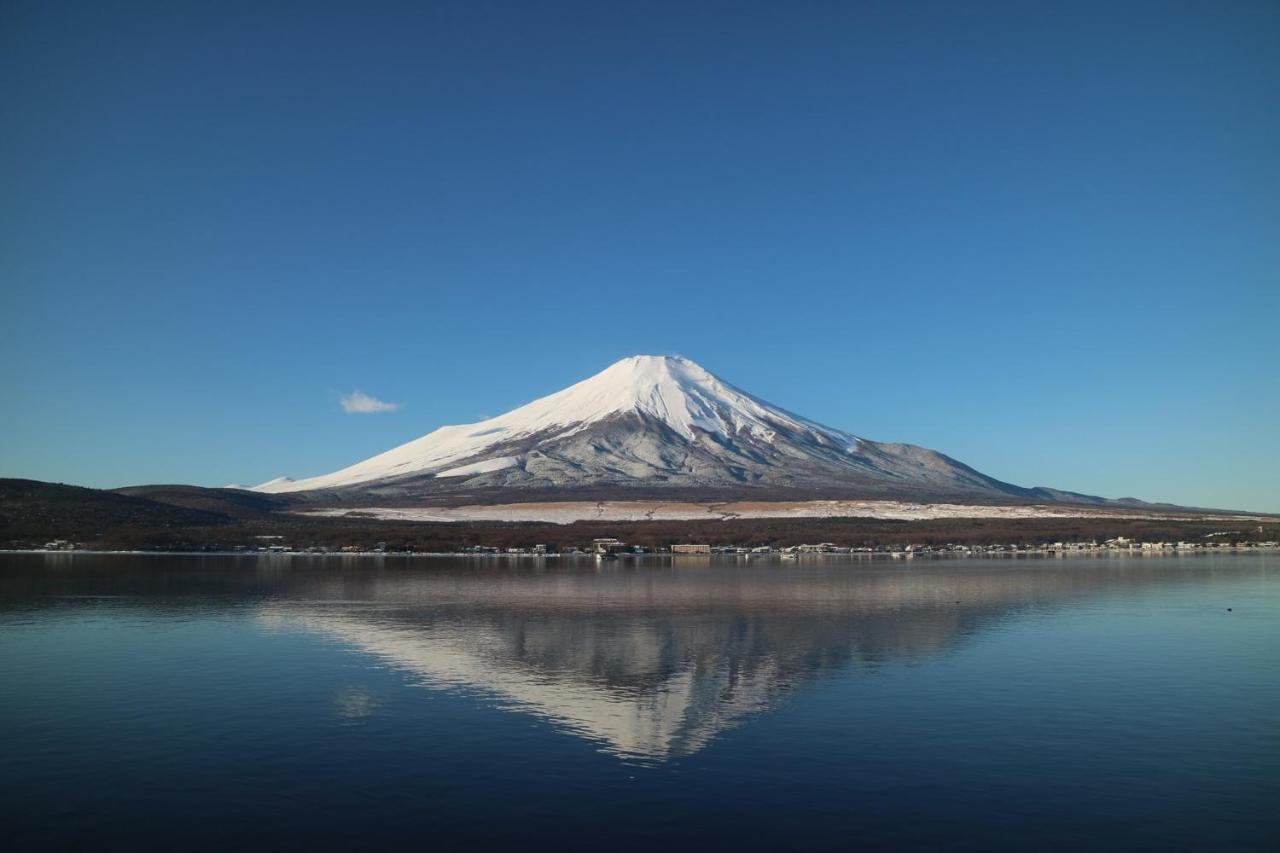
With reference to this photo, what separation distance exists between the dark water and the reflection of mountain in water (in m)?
0.17

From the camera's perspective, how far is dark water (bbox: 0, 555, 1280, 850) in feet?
41.2

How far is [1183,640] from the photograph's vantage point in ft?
94.1

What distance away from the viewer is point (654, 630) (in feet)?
Result: 101

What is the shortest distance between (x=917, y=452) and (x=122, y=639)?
184353 mm

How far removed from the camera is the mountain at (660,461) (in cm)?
14925

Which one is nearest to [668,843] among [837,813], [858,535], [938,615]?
[837,813]

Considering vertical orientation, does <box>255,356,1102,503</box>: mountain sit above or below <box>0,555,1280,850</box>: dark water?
above

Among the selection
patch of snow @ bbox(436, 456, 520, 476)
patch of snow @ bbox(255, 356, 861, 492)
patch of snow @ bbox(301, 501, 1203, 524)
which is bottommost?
patch of snow @ bbox(301, 501, 1203, 524)

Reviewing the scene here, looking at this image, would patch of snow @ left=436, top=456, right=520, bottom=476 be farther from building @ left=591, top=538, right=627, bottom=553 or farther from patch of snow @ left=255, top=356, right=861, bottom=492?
building @ left=591, top=538, right=627, bottom=553

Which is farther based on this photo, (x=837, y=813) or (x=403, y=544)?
(x=403, y=544)

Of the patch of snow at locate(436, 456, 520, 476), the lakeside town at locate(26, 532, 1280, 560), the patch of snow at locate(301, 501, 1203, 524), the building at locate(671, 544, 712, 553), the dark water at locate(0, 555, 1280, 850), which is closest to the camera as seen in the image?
the dark water at locate(0, 555, 1280, 850)

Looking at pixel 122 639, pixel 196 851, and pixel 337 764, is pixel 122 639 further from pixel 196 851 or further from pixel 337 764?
pixel 196 851

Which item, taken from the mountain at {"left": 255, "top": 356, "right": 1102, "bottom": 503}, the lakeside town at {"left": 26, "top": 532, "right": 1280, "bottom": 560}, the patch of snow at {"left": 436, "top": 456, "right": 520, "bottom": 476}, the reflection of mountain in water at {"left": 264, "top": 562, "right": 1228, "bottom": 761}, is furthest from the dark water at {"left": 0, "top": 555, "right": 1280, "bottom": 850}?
the patch of snow at {"left": 436, "top": 456, "right": 520, "bottom": 476}

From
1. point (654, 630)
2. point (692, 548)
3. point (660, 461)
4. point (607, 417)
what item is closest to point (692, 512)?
point (692, 548)
